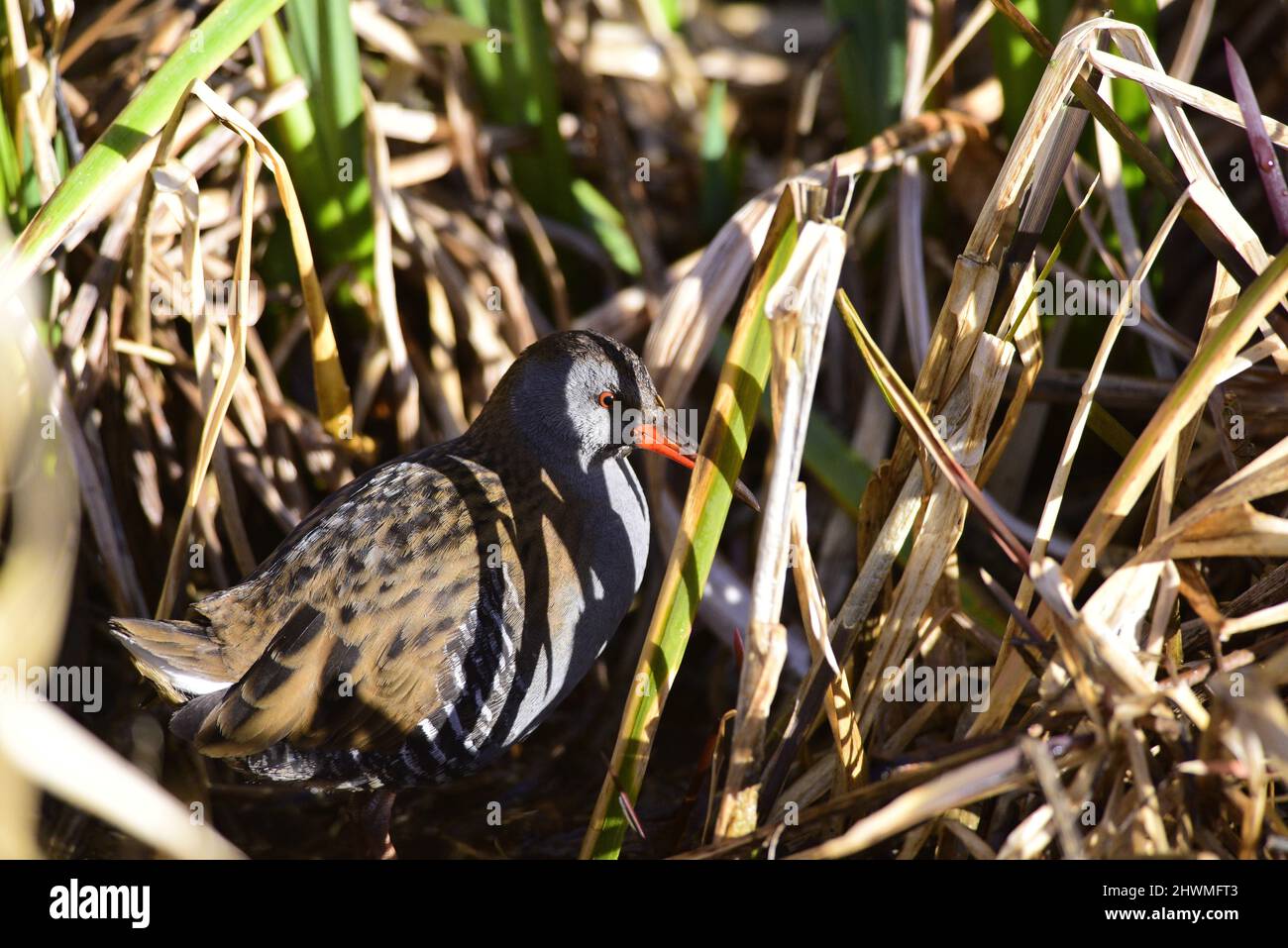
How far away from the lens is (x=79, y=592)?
2617 mm

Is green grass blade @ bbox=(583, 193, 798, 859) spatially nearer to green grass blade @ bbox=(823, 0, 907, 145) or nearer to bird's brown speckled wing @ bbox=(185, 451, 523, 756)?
bird's brown speckled wing @ bbox=(185, 451, 523, 756)

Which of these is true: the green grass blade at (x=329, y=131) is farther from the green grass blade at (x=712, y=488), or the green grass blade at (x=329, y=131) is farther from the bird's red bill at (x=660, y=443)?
the green grass blade at (x=712, y=488)

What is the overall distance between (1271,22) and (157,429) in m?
2.78
